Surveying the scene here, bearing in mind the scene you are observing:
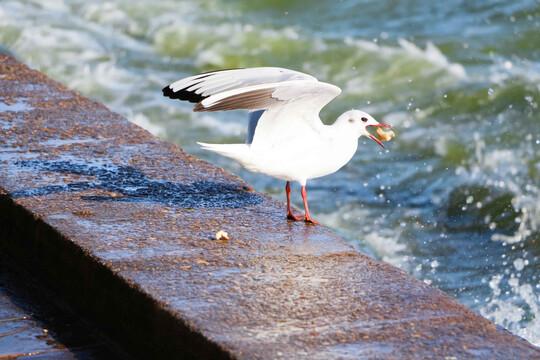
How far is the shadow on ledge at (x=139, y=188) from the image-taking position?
3.80 meters

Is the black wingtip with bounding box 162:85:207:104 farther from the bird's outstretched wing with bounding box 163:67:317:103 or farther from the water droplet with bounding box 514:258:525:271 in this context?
the water droplet with bounding box 514:258:525:271

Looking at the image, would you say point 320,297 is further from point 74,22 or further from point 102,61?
point 74,22

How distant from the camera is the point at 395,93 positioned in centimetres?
1029

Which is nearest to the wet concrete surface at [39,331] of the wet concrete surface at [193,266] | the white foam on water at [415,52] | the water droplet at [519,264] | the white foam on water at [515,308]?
the wet concrete surface at [193,266]

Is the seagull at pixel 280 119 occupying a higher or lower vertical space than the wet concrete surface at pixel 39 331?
higher

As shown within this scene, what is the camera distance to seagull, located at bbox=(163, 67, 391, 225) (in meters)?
3.52

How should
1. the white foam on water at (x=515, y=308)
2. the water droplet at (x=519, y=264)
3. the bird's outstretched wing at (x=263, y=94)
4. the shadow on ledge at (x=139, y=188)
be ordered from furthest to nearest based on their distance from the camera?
the water droplet at (x=519, y=264), the white foam on water at (x=515, y=308), the shadow on ledge at (x=139, y=188), the bird's outstretched wing at (x=263, y=94)

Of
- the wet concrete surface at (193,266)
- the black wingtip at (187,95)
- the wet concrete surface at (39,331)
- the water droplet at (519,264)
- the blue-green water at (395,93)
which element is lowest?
the wet concrete surface at (39,331)

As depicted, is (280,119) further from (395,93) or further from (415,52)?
(415,52)

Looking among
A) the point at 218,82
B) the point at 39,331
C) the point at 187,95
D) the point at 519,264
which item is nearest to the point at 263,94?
the point at 218,82

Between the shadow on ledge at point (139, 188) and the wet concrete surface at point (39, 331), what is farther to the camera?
the shadow on ledge at point (139, 188)

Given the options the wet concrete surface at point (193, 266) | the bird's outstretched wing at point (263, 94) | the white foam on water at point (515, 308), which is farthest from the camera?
the white foam on water at point (515, 308)

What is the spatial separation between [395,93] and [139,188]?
22.3 feet

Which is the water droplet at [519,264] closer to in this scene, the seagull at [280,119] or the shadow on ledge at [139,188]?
the seagull at [280,119]
